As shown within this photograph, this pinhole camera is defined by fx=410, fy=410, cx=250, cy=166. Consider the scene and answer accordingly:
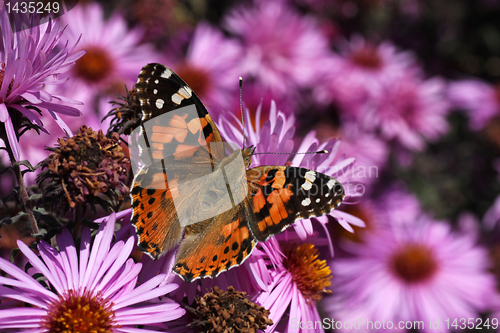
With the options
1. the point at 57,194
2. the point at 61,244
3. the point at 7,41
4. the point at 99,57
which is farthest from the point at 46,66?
the point at 99,57

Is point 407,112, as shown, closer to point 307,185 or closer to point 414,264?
point 414,264

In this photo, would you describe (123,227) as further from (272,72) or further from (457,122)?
(457,122)

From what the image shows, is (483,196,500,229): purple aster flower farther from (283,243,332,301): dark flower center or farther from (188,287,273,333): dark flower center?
(188,287,273,333): dark flower center

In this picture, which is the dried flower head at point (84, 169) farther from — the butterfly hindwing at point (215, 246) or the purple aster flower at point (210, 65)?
the purple aster flower at point (210, 65)

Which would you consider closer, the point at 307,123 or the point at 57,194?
the point at 57,194

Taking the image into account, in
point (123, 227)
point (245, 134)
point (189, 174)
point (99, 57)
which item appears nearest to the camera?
point (123, 227)

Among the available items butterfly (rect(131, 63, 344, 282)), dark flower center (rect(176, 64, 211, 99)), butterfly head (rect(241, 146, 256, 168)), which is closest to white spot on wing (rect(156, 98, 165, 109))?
butterfly (rect(131, 63, 344, 282))
